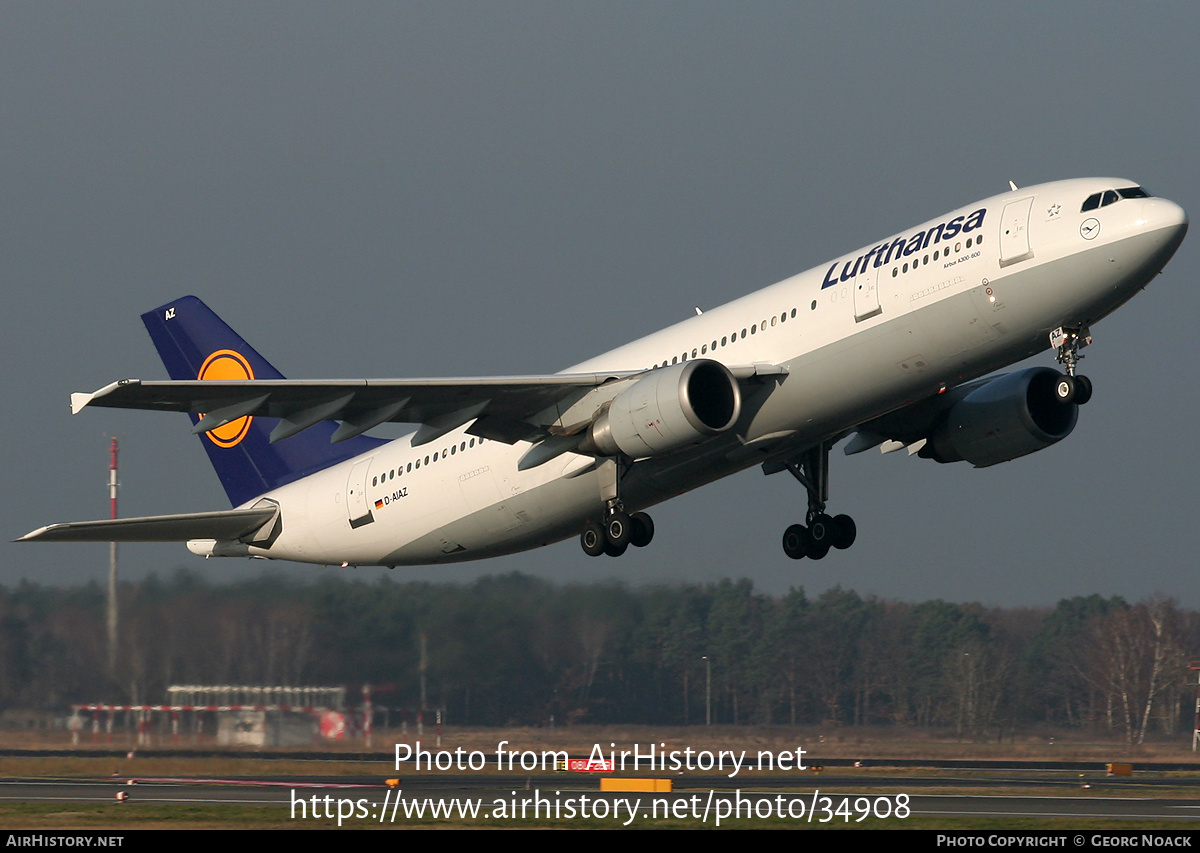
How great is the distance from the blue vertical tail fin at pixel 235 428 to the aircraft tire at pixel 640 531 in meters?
8.59

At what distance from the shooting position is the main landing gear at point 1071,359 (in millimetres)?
24922

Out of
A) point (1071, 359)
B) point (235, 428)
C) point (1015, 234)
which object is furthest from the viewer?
point (235, 428)

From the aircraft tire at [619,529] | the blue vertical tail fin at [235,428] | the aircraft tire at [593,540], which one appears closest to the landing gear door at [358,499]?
the blue vertical tail fin at [235,428]

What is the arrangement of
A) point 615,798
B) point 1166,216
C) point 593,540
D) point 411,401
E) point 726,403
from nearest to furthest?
point 1166,216 < point 726,403 < point 411,401 < point 615,798 < point 593,540

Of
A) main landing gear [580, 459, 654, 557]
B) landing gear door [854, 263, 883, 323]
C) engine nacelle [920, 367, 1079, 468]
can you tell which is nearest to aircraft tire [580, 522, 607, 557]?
main landing gear [580, 459, 654, 557]

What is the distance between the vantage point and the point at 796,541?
106 feet

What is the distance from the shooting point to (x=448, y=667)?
35656 millimetres

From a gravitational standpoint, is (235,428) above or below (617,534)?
above

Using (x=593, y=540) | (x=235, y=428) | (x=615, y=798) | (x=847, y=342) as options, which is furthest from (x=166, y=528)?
(x=847, y=342)

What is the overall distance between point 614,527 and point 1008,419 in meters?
8.33

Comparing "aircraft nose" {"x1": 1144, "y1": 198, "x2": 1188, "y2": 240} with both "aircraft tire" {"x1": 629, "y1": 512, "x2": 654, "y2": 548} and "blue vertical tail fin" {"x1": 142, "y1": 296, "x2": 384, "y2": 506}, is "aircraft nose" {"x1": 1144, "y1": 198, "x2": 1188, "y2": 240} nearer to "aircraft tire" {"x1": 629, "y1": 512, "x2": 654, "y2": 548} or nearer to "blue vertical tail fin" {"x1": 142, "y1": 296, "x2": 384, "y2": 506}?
"aircraft tire" {"x1": 629, "y1": 512, "x2": 654, "y2": 548}

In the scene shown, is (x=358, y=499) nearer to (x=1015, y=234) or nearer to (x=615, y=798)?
(x=615, y=798)

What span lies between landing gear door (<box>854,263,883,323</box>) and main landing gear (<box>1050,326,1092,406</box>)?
2955 millimetres

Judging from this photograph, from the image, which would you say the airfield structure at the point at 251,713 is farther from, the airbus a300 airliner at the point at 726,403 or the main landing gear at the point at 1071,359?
the main landing gear at the point at 1071,359
